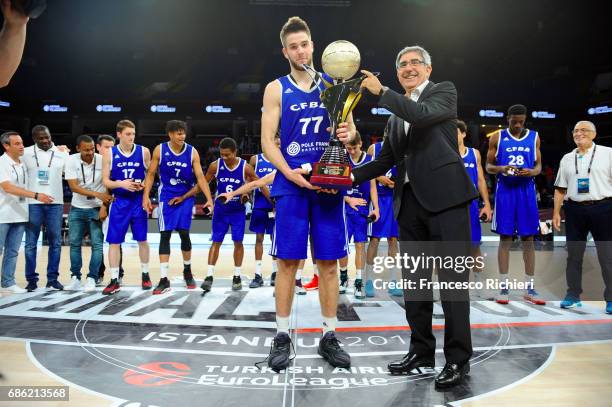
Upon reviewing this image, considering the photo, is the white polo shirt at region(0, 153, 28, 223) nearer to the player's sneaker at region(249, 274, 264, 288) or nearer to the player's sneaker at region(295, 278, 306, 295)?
the player's sneaker at region(249, 274, 264, 288)

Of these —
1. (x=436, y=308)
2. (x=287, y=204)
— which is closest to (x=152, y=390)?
(x=287, y=204)

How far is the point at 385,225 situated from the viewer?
5145 mm

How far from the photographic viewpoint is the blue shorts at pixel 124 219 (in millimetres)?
4969

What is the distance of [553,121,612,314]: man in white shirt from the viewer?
169 inches

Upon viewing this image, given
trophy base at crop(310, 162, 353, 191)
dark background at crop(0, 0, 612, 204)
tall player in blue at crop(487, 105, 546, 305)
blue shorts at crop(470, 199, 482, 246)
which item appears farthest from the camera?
dark background at crop(0, 0, 612, 204)

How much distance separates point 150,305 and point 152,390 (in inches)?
87.2

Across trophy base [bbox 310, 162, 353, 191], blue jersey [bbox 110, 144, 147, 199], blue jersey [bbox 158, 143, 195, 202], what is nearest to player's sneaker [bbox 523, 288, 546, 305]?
trophy base [bbox 310, 162, 353, 191]

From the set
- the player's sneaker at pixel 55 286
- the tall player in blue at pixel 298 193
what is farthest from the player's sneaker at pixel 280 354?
the player's sneaker at pixel 55 286

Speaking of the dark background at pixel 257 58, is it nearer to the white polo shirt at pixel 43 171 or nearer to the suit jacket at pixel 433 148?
the white polo shirt at pixel 43 171

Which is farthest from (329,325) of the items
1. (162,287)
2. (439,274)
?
(162,287)

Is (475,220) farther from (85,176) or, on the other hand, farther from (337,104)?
(85,176)

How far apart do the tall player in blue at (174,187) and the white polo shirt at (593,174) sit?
3.77m

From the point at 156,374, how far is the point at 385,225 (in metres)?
3.28

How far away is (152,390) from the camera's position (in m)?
2.22
